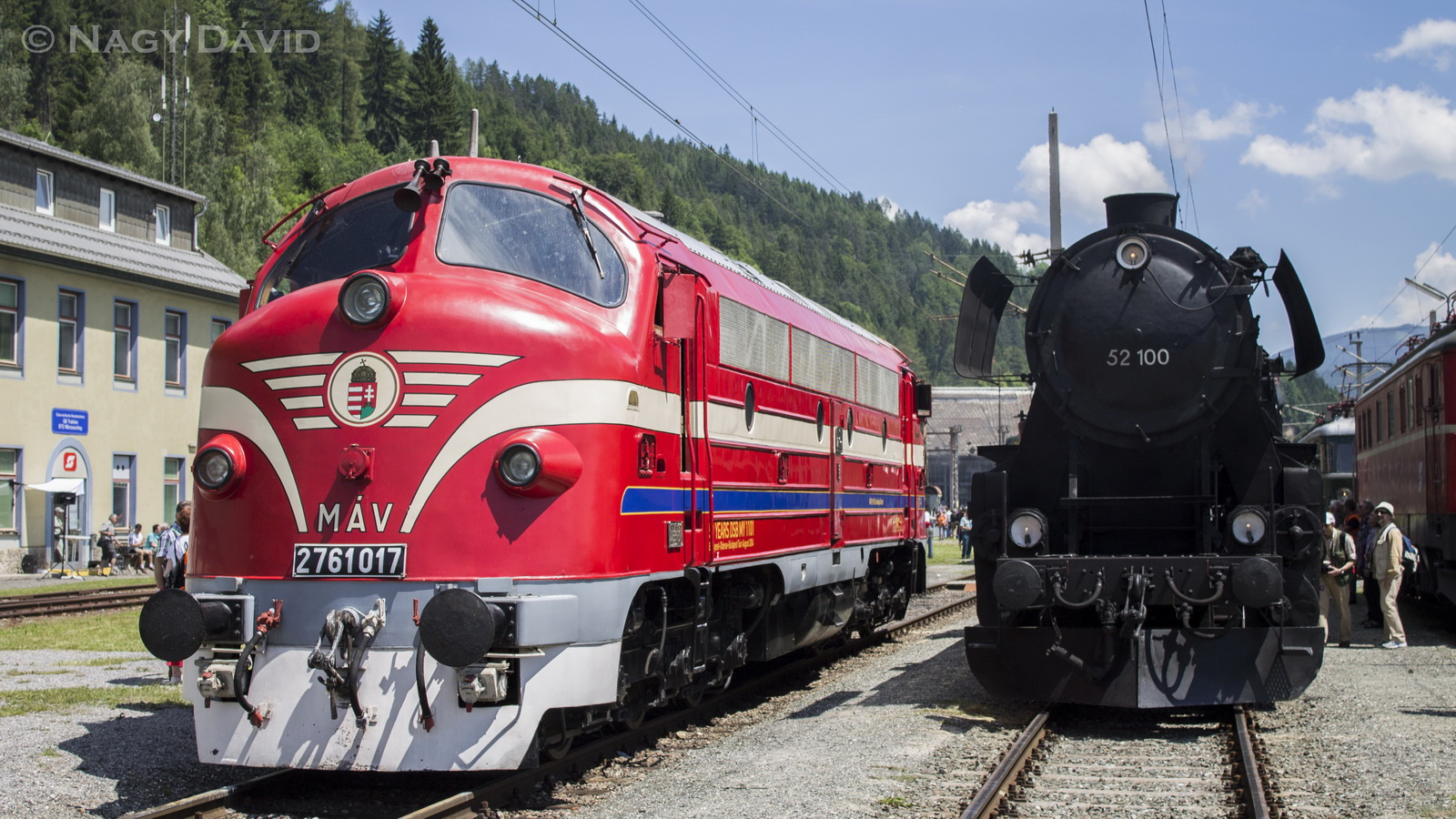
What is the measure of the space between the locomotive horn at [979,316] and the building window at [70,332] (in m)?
25.6

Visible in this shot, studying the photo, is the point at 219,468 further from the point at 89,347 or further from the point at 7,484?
the point at 89,347

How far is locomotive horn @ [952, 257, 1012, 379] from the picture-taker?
11109mm

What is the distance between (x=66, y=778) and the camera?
798 centimetres

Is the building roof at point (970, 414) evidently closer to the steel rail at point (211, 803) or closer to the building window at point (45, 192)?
the building window at point (45, 192)

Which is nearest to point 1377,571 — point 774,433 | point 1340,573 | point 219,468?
point 1340,573

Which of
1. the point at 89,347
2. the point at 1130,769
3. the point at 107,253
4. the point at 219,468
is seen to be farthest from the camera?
the point at 107,253

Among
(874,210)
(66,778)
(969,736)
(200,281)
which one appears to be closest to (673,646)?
(969,736)

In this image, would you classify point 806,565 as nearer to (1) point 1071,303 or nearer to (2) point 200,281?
(1) point 1071,303

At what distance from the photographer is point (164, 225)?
1401 inches

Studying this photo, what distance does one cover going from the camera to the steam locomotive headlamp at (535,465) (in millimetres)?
6988

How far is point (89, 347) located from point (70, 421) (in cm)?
182

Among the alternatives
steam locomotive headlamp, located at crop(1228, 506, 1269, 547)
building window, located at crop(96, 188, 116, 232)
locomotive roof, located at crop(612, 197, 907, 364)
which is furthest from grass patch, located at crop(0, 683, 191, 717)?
building window, located at crop(96, 188, 116, 232)

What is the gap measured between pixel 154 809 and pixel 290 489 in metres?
1.80

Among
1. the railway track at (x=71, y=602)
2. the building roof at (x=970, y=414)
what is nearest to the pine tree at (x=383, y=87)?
the building roof at (x=970, y=414)
